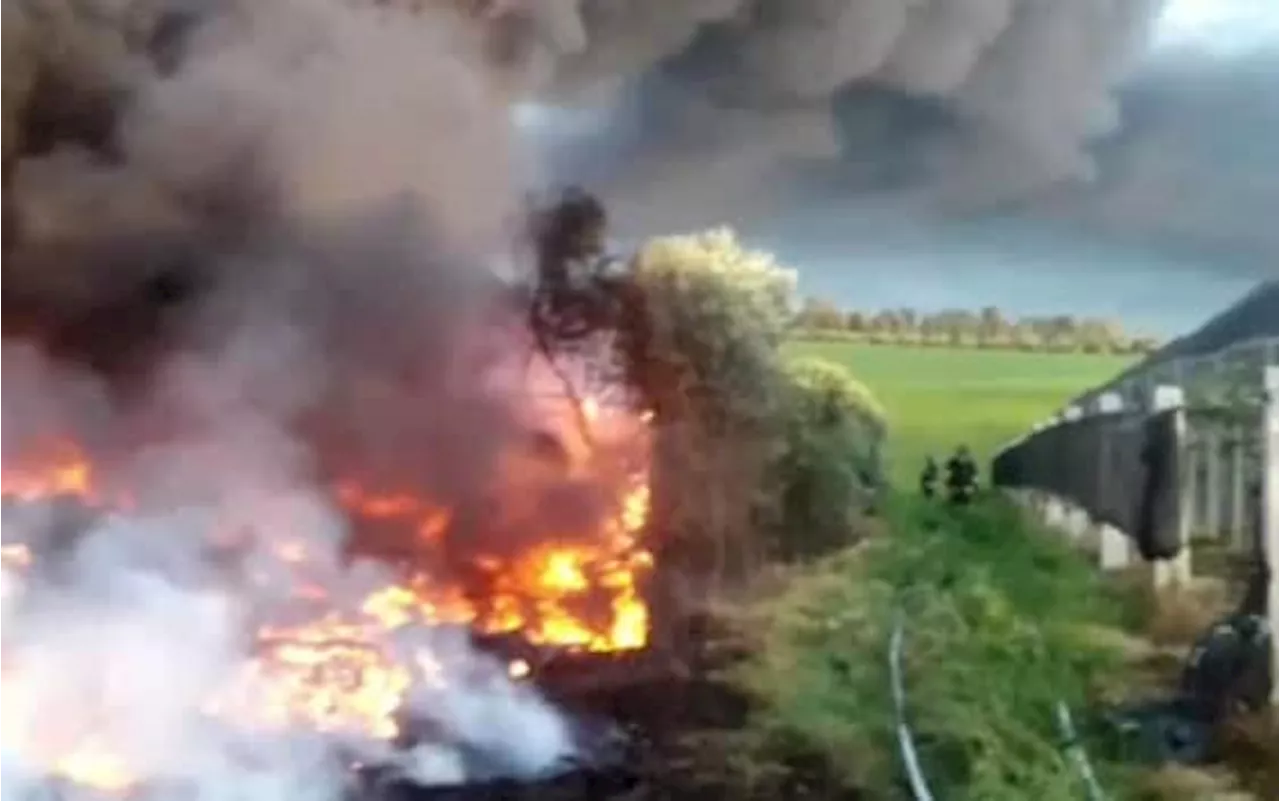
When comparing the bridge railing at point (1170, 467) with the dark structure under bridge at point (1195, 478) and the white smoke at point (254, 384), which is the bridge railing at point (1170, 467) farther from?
the white smoke at point (254, 384)

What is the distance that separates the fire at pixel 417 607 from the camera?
8.55 ft

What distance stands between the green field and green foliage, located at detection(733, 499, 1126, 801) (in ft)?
0.26

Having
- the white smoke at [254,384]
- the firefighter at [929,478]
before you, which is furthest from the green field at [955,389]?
the white smoke at [254,384]

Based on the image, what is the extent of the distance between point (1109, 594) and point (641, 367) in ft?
2.08

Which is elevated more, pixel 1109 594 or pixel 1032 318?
pixel 1032 318

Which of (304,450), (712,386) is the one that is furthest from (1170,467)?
(304,450)

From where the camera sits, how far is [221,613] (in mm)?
2602

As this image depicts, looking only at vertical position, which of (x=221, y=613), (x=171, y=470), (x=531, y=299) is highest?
(x=531, y=299)

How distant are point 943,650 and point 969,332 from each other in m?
0.39

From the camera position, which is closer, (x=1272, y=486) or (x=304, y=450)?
(x=1272, y=486)

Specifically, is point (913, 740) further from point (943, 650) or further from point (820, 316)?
point (820, 316)

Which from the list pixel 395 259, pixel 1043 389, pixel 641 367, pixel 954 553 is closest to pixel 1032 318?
pixel 1043 389

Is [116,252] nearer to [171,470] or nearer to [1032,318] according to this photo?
[171,470]

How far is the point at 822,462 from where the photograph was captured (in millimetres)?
2607
